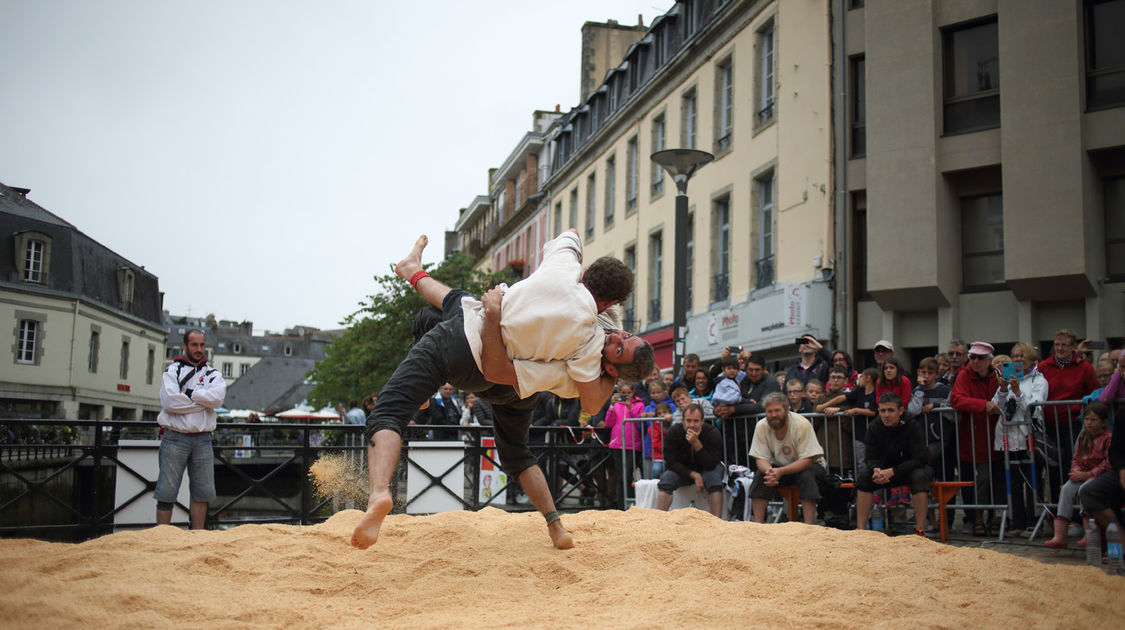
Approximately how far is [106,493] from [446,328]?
242 inches

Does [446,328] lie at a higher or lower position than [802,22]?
lower

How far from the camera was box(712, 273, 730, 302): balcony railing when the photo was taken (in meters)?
21.3

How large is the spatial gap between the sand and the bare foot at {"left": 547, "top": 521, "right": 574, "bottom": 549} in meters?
0.08

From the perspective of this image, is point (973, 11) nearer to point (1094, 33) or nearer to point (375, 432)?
point (1094, 33)

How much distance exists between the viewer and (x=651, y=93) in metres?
26.2

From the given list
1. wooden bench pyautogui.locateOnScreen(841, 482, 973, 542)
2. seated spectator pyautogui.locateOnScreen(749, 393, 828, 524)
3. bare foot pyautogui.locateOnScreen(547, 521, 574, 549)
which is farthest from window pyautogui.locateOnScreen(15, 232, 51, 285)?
wooden bench pyautogui.locateOnScreen(841, 482, 973, 542)

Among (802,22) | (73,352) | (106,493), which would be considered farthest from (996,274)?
(73,352)

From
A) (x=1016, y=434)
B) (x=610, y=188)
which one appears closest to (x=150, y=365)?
(x=610, y=188)

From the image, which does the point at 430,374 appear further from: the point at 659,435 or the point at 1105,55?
the point at 1105,55

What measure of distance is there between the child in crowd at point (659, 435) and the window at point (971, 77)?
8771 millimetres

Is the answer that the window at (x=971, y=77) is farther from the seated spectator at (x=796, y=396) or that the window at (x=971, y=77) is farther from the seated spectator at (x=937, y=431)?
the seated spectator at (x=937, y=431)

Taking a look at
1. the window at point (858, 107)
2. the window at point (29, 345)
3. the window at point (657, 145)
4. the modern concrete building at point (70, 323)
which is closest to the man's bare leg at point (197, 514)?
the modern concrete building at point (70, 323)

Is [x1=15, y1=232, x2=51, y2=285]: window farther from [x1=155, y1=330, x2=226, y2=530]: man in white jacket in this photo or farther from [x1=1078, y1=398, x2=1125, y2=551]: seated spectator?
[x1=1078, y1=398, x2=1125, y2=551]: seated spectator

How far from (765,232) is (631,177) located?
29.0 feet
